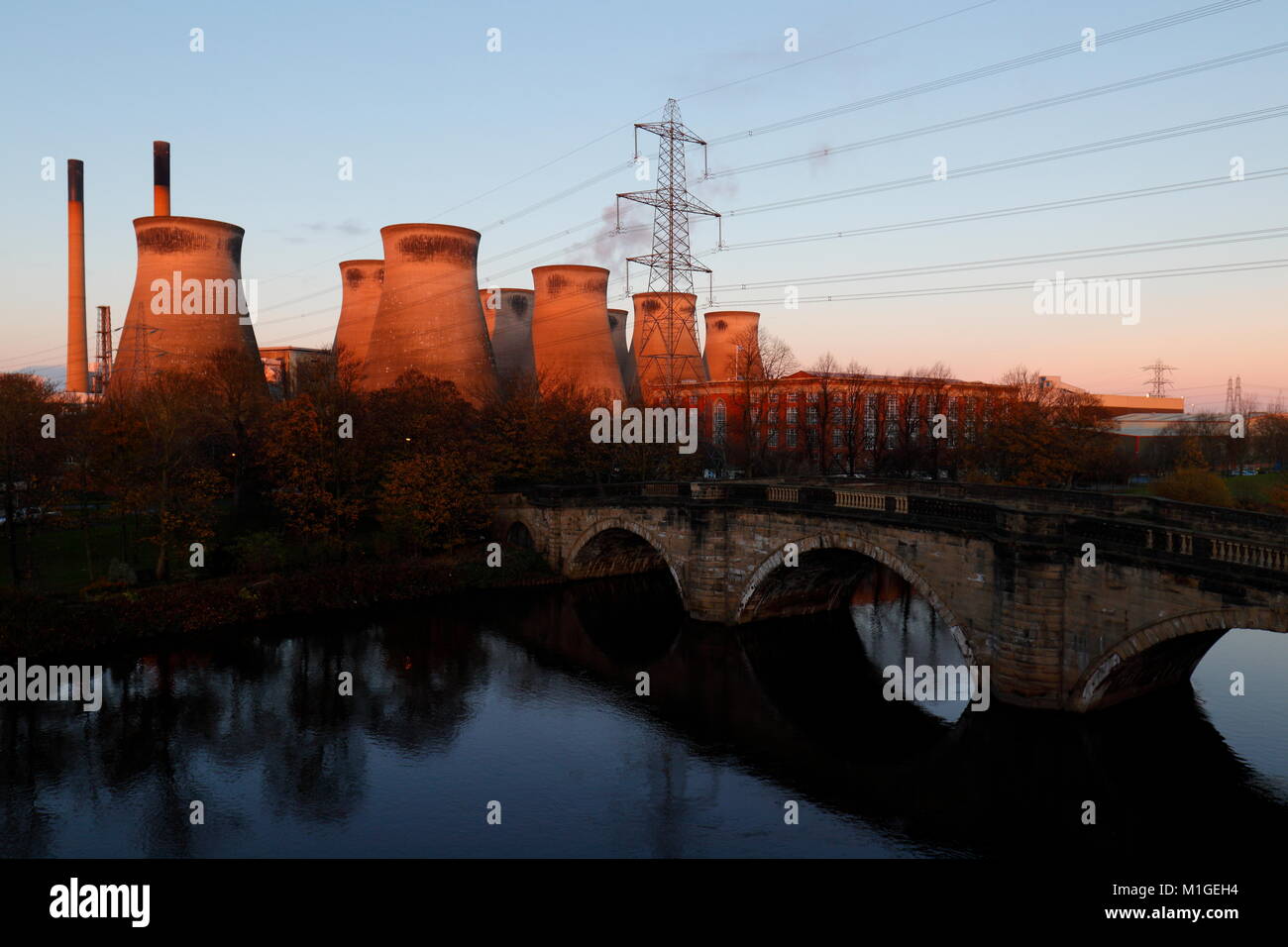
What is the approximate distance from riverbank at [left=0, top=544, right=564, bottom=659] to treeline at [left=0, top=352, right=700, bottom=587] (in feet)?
6.77

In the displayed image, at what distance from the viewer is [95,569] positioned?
35.5 metres

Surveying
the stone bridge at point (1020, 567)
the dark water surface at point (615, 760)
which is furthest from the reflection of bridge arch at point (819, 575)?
the dark water surface at point (615, 760)

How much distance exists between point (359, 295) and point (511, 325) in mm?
14191

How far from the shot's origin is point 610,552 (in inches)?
1674

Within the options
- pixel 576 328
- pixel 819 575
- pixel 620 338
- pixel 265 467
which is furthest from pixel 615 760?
pixel 620 338

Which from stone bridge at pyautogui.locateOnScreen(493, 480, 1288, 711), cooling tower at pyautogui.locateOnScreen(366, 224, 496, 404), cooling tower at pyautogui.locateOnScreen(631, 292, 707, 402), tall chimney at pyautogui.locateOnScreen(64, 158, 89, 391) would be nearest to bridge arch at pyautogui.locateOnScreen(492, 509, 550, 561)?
stone bridge at pyautogui.locateOnScreen(493, 480, 1288, 711)

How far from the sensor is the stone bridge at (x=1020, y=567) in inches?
728

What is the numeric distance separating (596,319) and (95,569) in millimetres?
40162

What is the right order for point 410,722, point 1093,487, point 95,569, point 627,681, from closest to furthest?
1. point 410,722
2. point 627,681
3. point 95,569
4. point 1093,487

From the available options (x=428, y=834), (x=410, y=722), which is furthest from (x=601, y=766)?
(x=410, y=722)

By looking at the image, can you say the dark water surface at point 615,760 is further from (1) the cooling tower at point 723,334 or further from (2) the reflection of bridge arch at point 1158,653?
(1) the cooling tower at point 723,334

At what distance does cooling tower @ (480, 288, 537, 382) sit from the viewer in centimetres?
7775
